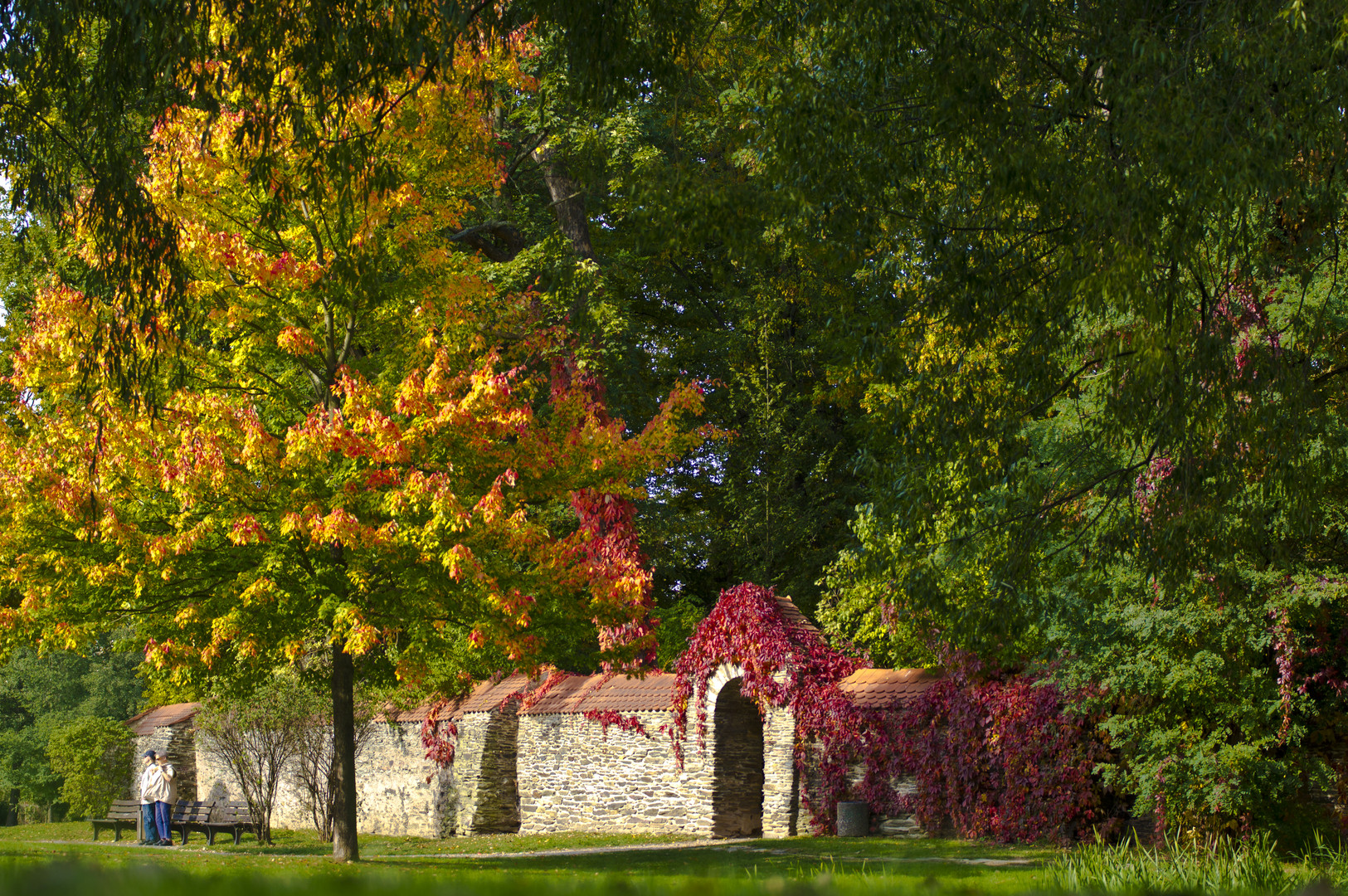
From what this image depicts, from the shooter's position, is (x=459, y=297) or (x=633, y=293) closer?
(x=459, y=297)

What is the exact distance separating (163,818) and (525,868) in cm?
824

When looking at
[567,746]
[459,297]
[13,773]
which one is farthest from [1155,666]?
[13,773]

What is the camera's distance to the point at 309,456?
13180mm

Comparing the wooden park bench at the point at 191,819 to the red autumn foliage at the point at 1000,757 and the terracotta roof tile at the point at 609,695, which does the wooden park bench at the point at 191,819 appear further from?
the red autumn foliage at the point at 1000,757

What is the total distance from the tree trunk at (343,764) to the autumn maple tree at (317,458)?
30mm

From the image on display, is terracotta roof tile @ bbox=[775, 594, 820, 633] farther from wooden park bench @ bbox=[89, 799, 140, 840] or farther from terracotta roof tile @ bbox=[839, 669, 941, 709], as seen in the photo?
wooden park bench @ bbox=[89, 799, 140, 840]

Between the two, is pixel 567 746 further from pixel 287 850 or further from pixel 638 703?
pixel 287 850

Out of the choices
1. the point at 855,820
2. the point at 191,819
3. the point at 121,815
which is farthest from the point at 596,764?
the point at 121,815

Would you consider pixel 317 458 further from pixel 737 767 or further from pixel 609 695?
pixel 737 767

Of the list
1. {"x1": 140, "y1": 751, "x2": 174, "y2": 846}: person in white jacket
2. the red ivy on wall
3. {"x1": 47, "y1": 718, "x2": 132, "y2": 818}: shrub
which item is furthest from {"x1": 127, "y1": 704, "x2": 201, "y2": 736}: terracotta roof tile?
the red ivy on wall

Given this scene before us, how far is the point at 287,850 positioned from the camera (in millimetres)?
16453

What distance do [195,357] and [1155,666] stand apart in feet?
36.6

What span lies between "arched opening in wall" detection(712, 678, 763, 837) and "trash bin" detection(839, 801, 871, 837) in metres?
2.03

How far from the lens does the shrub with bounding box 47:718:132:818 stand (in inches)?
1076
